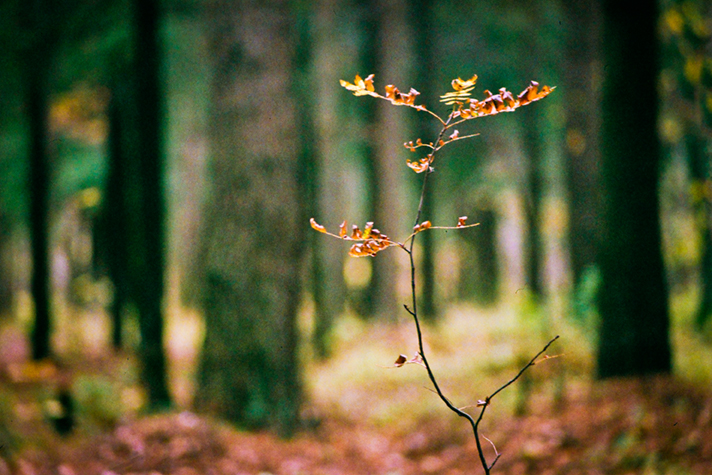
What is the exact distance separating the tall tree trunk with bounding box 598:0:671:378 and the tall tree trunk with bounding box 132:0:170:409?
501 cm

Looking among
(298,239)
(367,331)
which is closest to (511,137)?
(367,331)

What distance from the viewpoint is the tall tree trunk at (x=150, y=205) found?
6.19 m

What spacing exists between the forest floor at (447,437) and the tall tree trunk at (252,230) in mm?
441

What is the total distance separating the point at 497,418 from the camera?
5332 millimetres

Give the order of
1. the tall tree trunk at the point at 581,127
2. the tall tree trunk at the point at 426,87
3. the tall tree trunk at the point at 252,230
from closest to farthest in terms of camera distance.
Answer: the tall tree trunk at the point at 252,230
the tall tree trunk at the point at 581,127
the tall tree trunk at the point at 426,87

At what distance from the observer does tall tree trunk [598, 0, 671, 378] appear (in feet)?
16.3

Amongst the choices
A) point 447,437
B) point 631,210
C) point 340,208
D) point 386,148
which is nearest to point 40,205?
point 340,208

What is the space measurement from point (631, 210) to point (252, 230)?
397 centimetres

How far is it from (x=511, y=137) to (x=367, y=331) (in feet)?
25.0

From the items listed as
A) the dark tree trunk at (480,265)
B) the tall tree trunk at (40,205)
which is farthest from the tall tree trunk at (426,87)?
the tall tree trunk at (40,205)

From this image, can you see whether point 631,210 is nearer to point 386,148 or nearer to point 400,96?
point 400,96

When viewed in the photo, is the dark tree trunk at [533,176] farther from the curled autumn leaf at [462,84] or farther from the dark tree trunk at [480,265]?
the curled autumn leaf at [462,84]

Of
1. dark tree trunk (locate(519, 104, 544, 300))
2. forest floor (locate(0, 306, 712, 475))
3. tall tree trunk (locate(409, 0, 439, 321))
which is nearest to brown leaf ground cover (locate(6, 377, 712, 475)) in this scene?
forest floor (locate(0, 306, 712, 475))

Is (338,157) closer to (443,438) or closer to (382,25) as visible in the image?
(382,25)
